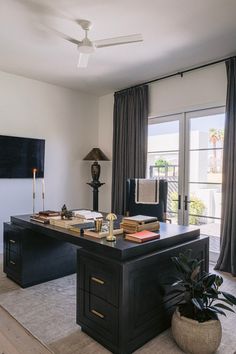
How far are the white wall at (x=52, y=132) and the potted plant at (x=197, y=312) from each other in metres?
3.10

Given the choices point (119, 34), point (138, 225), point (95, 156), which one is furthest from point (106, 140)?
point (138, 225)

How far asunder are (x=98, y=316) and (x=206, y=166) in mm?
2635

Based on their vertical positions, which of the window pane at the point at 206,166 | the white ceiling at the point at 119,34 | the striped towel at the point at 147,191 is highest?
the white ceiling at the point at 119,34

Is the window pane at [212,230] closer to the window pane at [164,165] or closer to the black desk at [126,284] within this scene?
the window pane at [164,165]

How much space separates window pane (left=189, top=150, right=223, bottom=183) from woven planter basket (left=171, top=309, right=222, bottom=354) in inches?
88.9

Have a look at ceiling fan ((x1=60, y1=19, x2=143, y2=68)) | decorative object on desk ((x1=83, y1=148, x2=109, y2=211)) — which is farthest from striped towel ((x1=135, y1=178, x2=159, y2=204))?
ceiling fan ((x1=60, y1=19, x2=143, y2=68))

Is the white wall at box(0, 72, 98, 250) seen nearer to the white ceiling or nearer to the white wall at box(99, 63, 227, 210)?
the white ceiling

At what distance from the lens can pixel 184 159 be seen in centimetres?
409

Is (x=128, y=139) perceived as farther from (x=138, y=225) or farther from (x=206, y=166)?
(x=138, y=225)

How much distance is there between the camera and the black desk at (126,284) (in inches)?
69.3

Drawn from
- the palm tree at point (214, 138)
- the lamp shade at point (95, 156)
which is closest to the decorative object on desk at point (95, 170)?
the lamp shade at point (95, 156)

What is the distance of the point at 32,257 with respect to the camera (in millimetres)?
2844

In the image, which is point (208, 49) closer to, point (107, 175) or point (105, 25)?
point (105, 25)

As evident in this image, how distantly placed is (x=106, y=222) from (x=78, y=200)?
2625 mm
